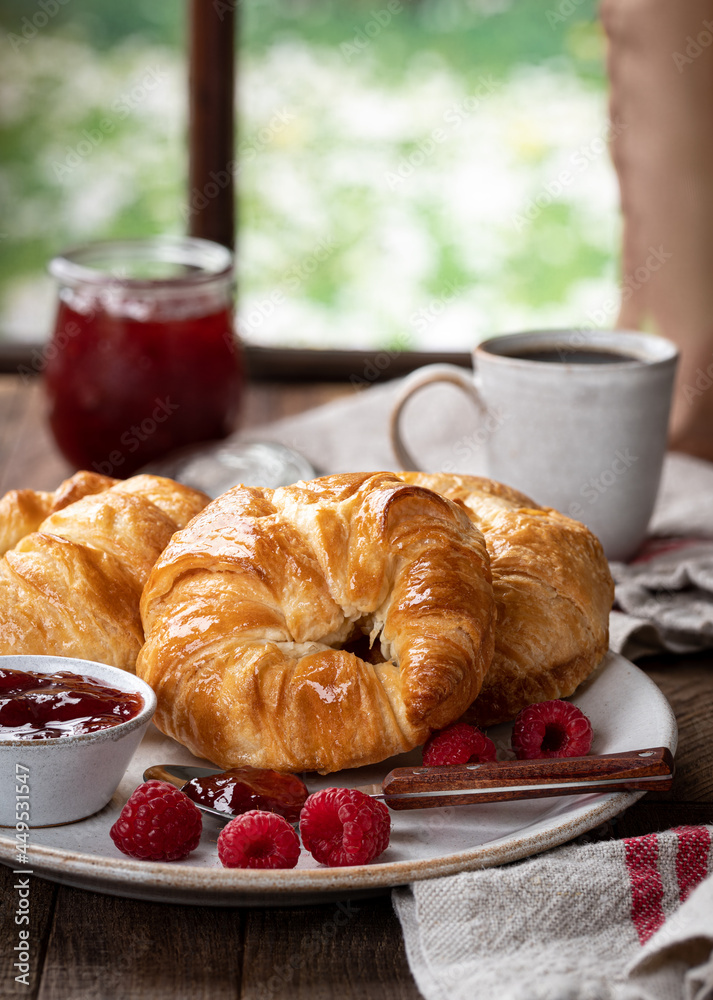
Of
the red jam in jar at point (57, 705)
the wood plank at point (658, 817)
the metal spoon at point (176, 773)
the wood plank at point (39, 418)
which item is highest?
the red jam in jar at point (57, 705)

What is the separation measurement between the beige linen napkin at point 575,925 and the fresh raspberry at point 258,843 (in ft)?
0.40

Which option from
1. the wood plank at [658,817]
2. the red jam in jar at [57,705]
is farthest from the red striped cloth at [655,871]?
the red jam in jar at [57,705]

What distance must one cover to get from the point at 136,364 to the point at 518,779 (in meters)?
1.63

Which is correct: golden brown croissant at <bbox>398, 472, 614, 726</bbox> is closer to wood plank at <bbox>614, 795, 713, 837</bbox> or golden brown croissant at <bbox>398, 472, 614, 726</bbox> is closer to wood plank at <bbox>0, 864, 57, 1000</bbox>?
wood plank at <bbox>614, 795, 713, 837</bbox>

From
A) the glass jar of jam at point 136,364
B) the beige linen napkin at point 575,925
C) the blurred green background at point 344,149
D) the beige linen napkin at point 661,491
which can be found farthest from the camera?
the blurred green background at point 344,149

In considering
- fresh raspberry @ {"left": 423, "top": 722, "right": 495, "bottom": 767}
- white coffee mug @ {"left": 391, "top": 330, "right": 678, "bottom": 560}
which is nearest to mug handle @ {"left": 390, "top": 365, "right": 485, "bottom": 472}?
white coffee mug @ {"left": 391, "top": 330, "right": 678, "bottom": 560}

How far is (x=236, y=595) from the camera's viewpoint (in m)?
1.39

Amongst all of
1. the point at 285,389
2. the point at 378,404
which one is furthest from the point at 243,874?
the point at 285,389

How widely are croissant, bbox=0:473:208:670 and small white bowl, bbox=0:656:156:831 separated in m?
0.22

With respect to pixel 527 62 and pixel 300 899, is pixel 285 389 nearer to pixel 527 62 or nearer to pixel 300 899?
pixel 527 62

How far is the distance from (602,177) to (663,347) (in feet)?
4.93

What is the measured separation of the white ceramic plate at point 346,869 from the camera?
115cm

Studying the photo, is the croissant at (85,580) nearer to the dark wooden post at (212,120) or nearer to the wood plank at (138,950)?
the wood plank at (138,950)

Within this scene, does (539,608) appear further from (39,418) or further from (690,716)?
(39,418)
